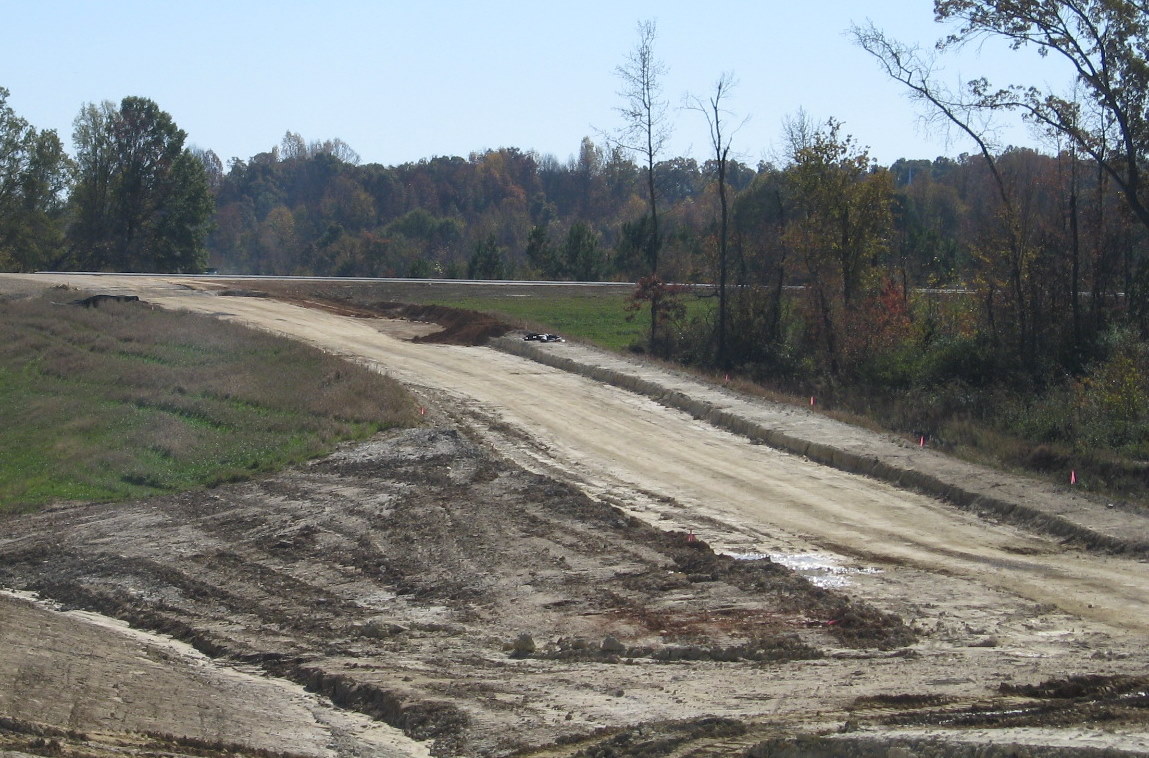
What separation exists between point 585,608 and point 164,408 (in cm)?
1480

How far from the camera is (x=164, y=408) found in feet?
78.0

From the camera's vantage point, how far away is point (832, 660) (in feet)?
32.8

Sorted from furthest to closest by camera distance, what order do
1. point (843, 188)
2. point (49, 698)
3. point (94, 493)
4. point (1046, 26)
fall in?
point (843, 188), point (1046, 26), point (94, 493), point (49, 698)

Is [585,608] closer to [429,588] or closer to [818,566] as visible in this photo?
[429,588]

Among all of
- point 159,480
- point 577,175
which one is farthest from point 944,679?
point 577,175

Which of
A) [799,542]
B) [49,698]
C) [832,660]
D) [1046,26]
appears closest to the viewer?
[49,698]

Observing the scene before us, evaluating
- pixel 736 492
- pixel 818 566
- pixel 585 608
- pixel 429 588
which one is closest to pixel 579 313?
pixel 736 492

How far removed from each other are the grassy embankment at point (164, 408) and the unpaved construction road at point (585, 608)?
132 centimetres

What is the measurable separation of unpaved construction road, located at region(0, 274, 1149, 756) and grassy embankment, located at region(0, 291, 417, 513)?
132 centimetres

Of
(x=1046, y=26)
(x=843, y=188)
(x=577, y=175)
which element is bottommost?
(x=843, y=188)

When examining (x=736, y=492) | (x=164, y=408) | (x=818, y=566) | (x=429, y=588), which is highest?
(x=164, y=408)

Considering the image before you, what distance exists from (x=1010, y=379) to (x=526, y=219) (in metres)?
111

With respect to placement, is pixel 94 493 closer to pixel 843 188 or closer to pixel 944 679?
pixel 944 679

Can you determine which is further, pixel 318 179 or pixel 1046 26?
pixel 318 179
